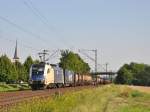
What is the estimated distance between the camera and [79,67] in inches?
6353

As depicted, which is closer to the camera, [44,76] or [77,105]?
[77,105]

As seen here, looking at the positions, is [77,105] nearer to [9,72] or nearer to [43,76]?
[43,76]

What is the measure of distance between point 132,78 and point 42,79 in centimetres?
14251

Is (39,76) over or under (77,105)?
over

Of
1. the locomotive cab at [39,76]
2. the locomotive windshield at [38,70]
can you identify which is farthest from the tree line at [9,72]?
the locomotive windshield at [38,70]

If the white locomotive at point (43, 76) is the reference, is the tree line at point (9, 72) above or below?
above

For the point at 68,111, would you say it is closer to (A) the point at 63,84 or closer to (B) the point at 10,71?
(A) the point at 63,84

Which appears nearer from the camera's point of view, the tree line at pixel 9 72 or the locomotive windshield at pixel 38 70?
the locomotive windshield at pixel 38 70

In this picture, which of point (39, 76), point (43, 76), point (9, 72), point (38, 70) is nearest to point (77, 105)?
point (43, 76)

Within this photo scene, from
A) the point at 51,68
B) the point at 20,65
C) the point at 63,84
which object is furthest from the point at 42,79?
the point at 20,65

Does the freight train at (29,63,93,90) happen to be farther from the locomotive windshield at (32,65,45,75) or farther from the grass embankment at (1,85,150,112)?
the grass embankment at (1,85,150,112)

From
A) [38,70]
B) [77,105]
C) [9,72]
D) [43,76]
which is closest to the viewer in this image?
[77,105]

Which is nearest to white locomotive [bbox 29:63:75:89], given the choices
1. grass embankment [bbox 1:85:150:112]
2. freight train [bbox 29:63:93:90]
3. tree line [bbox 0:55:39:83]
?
freight train [bbox 29:63:93:90]

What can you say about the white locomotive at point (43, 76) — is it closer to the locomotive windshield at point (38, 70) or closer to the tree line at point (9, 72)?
the locomotive windshield at point (38, 70)
